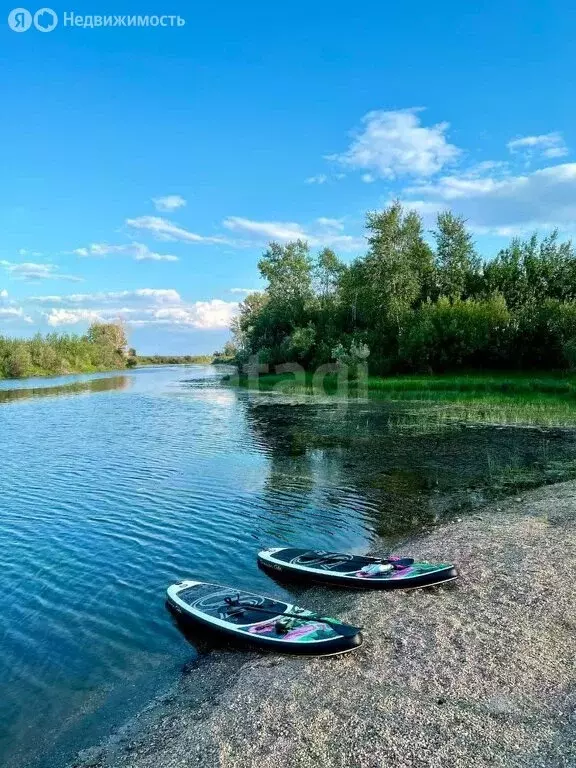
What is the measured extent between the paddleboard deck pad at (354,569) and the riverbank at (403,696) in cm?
28

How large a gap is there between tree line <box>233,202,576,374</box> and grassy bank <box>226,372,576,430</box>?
10.1ft

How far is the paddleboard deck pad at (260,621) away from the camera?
26.3 feet

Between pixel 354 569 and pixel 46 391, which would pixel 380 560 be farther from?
pixel 46 391

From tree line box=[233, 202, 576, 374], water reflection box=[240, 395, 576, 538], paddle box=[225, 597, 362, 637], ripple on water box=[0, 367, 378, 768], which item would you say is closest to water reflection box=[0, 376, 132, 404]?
tree line box=[233, 202, 576, 374]

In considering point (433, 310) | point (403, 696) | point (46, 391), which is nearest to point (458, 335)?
point (433, 310)

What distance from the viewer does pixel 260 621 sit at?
349 inches

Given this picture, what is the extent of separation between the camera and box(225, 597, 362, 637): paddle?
320 inches

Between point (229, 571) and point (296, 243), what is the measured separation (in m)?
91.5

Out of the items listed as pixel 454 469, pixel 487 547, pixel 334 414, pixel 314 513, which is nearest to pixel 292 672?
pixel 487 547

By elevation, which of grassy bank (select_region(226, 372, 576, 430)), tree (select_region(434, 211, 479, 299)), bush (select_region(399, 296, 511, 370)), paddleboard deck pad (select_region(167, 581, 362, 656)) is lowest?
paddleboard deck pad (select_region(167, 581, 362, 656))

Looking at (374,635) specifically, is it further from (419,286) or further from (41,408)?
(419,286)

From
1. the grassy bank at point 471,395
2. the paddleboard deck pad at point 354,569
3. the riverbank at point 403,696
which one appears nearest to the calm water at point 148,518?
the paddleboard deck pad at point 354,569

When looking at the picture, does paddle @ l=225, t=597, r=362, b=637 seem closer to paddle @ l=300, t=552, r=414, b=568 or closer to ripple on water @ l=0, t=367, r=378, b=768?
ripple on water @ l=0, t=367, r=378, b=768

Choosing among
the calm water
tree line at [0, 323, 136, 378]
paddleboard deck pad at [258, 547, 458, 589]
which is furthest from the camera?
tree line at [0, 323, 136, 378]
